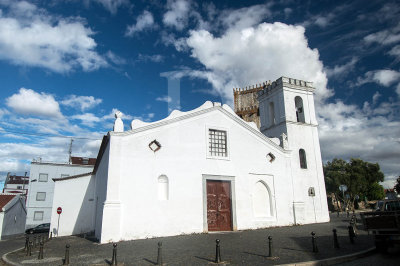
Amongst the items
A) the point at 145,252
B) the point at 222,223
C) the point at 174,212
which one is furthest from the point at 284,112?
the point at 145,252

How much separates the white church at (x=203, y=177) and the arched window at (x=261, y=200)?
0.06 meters

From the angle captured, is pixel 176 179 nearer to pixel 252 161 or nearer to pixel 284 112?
pixel 252 161

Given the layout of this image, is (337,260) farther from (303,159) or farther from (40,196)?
(40,196)

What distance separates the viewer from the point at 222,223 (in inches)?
615

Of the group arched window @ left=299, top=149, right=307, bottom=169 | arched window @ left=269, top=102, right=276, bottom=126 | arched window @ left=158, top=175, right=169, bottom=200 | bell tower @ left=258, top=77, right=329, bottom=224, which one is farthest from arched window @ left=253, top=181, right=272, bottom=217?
arched window @ left=269, top=102, right=276, bottom=126

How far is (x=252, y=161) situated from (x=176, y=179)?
5254 mm

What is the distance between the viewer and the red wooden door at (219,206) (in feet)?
50.6

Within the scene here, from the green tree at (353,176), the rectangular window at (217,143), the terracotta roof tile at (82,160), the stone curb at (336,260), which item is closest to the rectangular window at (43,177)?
the terracotta roof tile at (82,160)

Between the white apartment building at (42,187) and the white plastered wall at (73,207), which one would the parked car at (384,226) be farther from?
the white apartment building at (42,187)

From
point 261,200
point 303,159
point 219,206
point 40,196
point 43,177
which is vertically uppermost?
point 43,177

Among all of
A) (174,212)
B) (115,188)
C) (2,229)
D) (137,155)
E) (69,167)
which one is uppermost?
(69,167)

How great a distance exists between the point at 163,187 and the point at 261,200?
6450 millimetres

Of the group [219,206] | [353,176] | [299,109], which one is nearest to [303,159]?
→ [299,109]

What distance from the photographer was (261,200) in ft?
56.3
